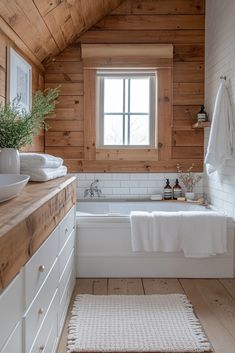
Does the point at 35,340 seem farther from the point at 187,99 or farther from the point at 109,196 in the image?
the point at 187,99

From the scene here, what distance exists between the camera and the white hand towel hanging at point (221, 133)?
11.4 feet

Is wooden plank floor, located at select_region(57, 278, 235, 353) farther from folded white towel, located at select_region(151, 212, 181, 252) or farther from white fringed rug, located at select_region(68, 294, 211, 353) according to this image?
folded white towel, located at select_region(151, 212, 181, 252)

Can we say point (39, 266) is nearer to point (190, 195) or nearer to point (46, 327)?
point (46, 327)

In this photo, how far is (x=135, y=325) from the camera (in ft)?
7.97

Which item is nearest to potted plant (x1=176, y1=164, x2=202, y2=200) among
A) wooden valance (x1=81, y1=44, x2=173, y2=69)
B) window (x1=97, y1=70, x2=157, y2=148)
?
window (x1=97, y1=70, x2=157, y2=148)

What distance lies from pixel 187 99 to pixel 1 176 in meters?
2.98

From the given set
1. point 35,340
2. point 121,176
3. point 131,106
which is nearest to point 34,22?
point 131,106

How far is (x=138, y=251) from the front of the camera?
330cm

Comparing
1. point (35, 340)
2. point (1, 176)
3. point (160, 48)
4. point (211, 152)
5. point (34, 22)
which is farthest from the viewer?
point (160, 48)

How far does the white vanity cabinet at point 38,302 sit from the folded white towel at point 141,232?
93 centimetres

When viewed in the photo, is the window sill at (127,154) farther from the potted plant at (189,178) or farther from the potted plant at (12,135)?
the potted plant at (12,135)

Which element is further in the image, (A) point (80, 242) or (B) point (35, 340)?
(A) point (80, 242)

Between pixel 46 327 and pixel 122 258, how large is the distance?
5.46 feet

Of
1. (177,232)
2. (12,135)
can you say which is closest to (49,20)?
(12,135)
